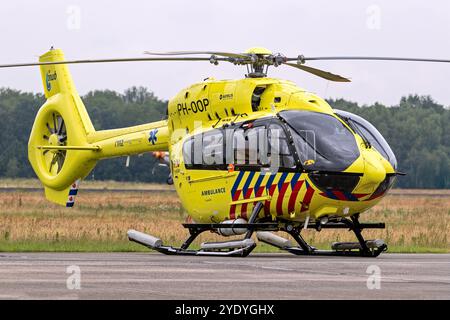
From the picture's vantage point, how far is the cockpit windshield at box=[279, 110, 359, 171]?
2002 centimetres

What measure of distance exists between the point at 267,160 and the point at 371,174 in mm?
1906

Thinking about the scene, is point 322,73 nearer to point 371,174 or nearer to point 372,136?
point 372,136

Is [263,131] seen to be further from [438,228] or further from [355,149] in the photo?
[438,228]

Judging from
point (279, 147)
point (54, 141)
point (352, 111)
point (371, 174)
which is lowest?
point (352, 111)

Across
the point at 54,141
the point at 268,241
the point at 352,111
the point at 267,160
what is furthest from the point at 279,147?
the point at 352,111

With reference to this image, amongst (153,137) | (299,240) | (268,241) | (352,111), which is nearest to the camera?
(299,240)

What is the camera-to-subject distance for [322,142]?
20.1m

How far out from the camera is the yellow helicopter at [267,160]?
20.2m

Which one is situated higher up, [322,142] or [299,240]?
[322,142]

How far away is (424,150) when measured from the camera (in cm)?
9006

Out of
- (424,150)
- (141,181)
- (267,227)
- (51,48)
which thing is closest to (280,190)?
(267,227)

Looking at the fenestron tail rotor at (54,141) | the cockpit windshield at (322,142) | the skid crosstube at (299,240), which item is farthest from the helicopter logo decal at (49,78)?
the cockpit windshield at (322,142)
